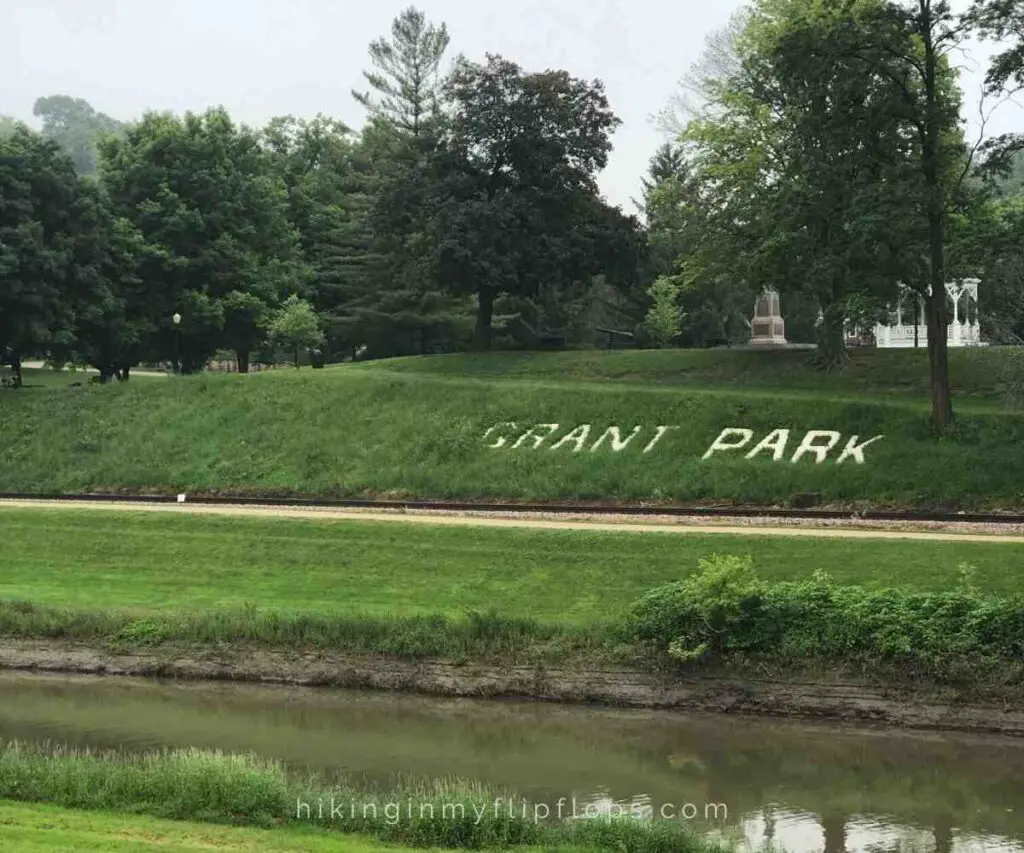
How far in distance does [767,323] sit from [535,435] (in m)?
20.8

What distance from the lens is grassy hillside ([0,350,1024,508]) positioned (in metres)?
30.4

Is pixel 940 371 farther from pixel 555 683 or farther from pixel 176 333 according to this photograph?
pixel 176 333

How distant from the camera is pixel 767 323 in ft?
175

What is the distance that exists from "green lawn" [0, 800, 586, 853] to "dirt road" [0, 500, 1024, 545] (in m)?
15.5

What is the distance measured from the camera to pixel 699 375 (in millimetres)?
45094

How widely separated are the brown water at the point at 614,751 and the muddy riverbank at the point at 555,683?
1.15 ft

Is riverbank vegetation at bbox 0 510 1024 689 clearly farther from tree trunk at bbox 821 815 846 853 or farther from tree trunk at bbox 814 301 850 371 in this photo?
tree trunk at bbox 814 301 850 371

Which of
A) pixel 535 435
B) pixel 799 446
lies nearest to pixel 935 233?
pixel 799 446

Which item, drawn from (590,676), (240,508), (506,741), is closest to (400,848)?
(506,741)

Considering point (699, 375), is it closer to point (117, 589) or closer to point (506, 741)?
point (117, 589)

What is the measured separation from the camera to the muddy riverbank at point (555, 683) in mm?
17781

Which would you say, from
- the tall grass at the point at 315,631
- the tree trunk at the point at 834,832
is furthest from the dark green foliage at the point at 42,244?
the tree trunk at the point at 834,832

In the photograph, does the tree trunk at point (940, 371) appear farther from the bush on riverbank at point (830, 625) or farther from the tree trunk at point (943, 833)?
the tree trunk at point (943, 833)

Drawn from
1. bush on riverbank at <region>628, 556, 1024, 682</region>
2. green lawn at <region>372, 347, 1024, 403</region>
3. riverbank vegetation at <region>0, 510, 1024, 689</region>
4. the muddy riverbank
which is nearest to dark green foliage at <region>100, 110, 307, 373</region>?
green lawn at <region>372, 347, 1024, 403</region>
